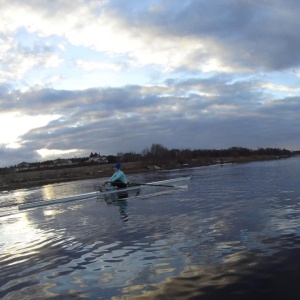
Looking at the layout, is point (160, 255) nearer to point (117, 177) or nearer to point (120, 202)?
point (120, 202)

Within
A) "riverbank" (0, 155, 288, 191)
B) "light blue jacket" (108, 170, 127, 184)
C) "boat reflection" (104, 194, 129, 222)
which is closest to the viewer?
"boat reflection" (104, 194, 129, 222)

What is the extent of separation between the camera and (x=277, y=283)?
23.7 ft

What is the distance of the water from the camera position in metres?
7.38

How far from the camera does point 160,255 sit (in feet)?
31.7

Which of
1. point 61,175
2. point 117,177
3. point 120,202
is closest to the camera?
point 120,202

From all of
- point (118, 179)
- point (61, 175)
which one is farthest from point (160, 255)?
point (61, 175)

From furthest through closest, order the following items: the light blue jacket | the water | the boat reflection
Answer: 1. the light blue jacket
2. the boat reflection
3. the water

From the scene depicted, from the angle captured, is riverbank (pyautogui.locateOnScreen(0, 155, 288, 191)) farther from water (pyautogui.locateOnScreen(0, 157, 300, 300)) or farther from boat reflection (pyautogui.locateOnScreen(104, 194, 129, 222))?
water (pyautogui.locateOnScreen(0, 157, 300, 300))

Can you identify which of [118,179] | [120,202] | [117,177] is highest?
[117,177]

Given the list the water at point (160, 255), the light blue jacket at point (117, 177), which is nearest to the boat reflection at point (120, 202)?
the water at point (160, 255)

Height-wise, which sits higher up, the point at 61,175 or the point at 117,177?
the point at 117,177

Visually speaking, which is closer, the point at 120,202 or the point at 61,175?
the point at 120,202

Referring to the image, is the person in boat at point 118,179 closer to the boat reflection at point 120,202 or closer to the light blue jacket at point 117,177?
the light blue jacket at point 117,177

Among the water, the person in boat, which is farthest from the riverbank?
the water
